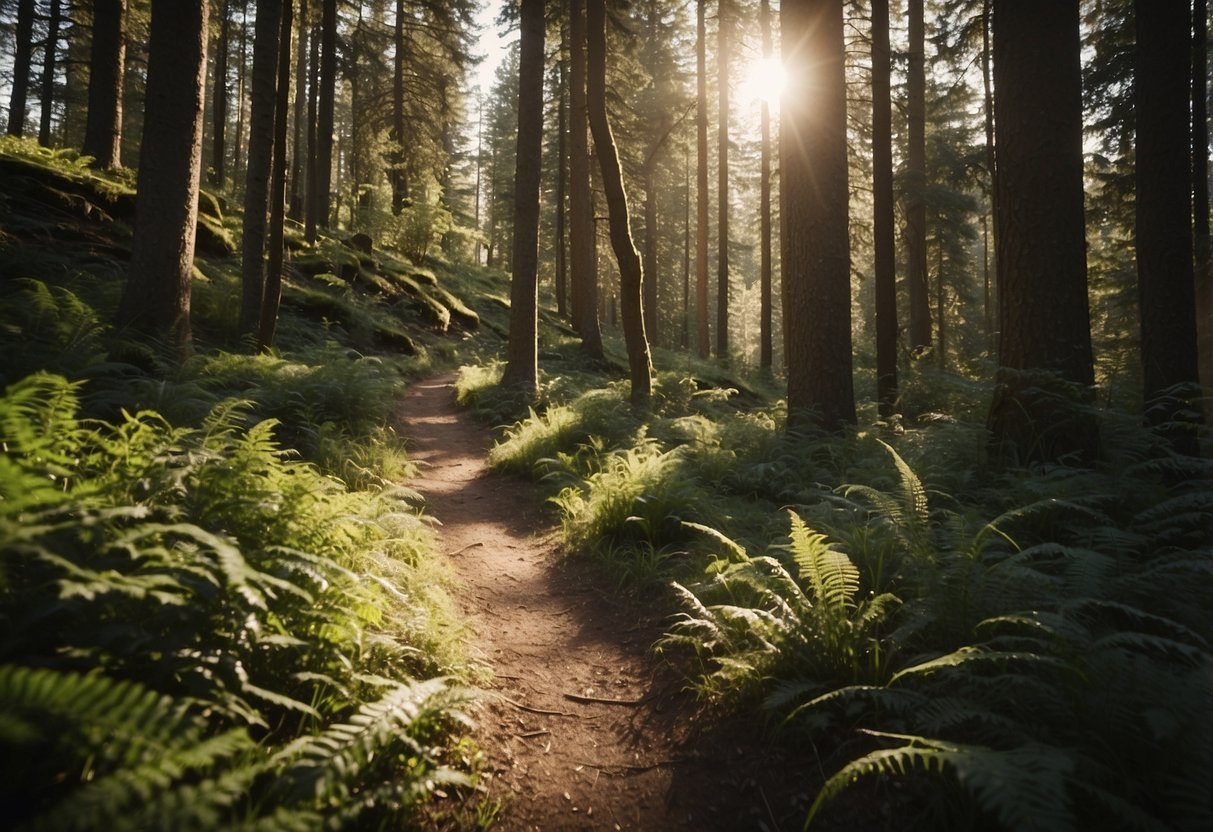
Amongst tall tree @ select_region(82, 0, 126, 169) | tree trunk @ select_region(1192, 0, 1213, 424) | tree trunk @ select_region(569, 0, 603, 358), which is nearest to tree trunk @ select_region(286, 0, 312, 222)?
tall tree @ select_region(82, 0, 126, 169)

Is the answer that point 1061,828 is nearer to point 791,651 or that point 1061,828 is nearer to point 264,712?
point 791,651

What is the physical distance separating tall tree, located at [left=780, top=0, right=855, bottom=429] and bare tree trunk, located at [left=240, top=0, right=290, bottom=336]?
25.7 feet

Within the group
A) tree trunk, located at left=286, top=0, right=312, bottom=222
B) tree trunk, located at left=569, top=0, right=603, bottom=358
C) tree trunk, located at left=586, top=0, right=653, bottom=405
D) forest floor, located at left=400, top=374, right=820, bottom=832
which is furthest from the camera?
tree trunk, located at left=286, top=0, right=312, bottom=222

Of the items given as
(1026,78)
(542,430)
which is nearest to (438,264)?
(542,430)

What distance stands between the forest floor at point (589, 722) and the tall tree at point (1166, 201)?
603 cm

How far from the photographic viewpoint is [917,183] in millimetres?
16375

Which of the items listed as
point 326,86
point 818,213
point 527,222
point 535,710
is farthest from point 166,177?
point 326,86

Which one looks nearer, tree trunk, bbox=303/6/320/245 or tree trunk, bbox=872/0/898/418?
tree trunk, bbox=872/0/898/418

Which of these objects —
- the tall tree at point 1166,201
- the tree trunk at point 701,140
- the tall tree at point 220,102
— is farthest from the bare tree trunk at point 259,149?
the tall tree at point 220,102

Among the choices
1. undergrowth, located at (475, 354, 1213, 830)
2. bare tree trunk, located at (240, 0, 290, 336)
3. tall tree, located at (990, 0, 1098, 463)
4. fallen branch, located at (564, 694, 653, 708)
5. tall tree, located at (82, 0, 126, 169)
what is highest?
tall tree, located at (82, 0, 126, 169)

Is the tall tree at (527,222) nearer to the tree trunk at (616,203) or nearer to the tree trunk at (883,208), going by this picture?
the tree trunk at (616,203)

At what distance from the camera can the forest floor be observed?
2.48 m

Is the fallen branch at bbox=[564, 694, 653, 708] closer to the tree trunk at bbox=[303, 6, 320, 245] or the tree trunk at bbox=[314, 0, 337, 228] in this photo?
the tree trunk at bbox=[303, 6, 320, 245]

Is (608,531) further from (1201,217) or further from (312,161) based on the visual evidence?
(312,161)
